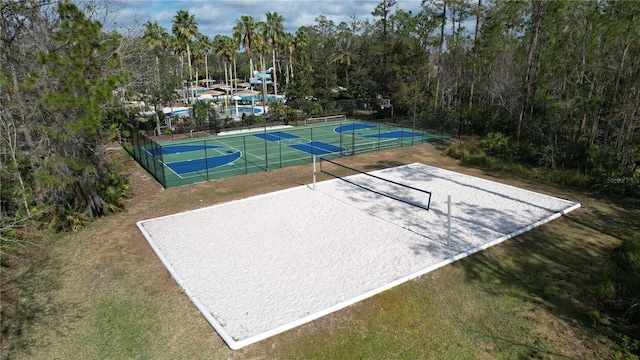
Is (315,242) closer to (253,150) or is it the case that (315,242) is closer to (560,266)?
(560,266)

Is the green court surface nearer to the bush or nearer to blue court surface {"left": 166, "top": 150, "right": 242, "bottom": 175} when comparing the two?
blue court surface {"left": 166, "top": 150, "right": 242, "bottom": 175}

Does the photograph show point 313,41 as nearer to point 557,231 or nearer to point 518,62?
point 518,62

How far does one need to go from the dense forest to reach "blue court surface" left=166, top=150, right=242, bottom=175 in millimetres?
4237

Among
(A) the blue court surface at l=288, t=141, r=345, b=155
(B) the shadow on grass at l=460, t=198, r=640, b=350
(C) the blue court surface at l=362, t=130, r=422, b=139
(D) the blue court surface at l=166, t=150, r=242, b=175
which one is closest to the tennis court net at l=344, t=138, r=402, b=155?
(A) the blue court surface at l=288, t=141, r=345, b=155

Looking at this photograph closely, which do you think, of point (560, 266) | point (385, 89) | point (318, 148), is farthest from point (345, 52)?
point (560, 266)

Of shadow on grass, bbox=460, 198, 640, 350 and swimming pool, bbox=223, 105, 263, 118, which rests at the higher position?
swimming pool, bbox=223, 105, 263, 118

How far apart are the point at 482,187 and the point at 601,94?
973cm

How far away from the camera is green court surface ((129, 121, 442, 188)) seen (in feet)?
64.3

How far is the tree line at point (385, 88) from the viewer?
11.1m

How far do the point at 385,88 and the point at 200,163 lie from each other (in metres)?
22.5

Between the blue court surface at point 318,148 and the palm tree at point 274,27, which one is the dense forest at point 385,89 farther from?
the blue court surface at point 318,148

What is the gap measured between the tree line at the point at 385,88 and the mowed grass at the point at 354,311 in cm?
187

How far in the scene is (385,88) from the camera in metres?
38.5

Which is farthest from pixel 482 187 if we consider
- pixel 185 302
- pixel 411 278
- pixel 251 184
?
pixel 185 302
